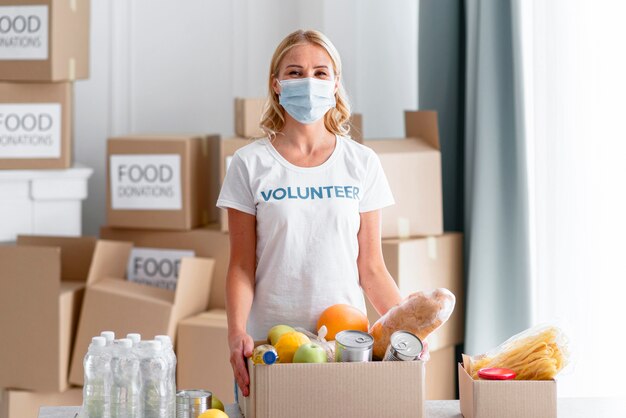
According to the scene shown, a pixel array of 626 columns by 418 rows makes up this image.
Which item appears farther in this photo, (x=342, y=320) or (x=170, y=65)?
(x=170, y=65)

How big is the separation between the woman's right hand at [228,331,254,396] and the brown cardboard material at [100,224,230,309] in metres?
1.56

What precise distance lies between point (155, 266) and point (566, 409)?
6.33 feet

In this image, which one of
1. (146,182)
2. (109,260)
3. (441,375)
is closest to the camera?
(441,375)

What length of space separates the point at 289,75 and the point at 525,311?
129 centimetres

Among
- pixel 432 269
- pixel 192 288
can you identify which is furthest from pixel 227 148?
pixel 432 269

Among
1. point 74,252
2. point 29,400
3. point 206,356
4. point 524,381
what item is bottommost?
point 29,400

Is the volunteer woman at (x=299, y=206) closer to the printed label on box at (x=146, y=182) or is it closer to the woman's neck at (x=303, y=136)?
the woman's neck at (x=303, y=136)

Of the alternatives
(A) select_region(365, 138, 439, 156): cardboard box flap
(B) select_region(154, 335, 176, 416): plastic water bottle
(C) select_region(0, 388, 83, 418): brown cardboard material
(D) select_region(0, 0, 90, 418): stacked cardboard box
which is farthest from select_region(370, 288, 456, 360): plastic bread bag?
(C) select_region(0, 388, 83, 418): brown cardboard material

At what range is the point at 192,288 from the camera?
317 cm

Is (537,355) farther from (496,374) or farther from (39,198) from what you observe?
(39,198)

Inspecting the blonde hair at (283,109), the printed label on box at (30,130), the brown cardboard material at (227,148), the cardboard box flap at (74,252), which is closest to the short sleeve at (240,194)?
the blonde hair at (283,109)

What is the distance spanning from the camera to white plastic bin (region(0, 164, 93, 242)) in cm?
333

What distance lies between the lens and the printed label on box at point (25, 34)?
3268mm

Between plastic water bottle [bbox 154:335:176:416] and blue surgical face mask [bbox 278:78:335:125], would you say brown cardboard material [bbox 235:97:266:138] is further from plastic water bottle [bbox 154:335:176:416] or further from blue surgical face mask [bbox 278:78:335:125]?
plastic water bottle [bbox 154:335:176:416]
